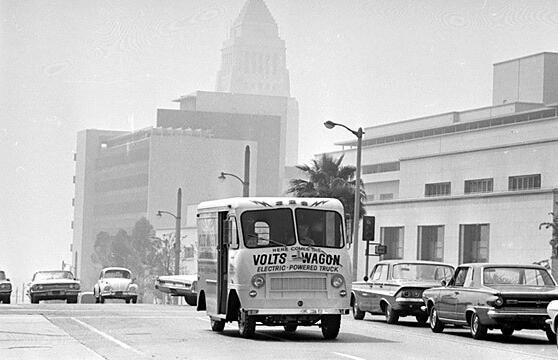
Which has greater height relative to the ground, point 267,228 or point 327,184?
point 327,184

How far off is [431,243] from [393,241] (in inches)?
202

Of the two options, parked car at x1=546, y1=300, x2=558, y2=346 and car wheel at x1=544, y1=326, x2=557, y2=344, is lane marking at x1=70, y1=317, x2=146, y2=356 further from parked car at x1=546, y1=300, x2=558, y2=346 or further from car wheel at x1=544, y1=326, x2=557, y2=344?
car wheel at x1=544, y1=326, x2=557, y2=344

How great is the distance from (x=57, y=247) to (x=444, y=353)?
597 feet

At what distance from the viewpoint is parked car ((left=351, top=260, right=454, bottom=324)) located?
31250 mm

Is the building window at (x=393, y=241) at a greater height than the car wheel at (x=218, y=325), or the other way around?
the building window at (x=393, y=241)

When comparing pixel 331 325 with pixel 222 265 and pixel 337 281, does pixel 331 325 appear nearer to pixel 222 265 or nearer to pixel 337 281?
pixel 337 281

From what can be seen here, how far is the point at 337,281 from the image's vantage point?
966 inches

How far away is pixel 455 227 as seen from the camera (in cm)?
7819

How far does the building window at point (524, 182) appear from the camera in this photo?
3108 inches

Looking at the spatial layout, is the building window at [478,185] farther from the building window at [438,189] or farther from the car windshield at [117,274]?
the car windshield at [117,274]

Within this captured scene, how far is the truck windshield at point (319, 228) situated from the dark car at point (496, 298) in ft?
9.71

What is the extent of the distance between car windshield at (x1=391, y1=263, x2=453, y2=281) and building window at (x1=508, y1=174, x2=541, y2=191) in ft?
156

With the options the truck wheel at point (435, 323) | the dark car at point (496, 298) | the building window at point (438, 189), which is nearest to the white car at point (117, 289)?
the truck wheel at point (435, 323)

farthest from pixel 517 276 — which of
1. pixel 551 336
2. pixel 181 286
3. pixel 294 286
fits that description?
pixel 181 286
